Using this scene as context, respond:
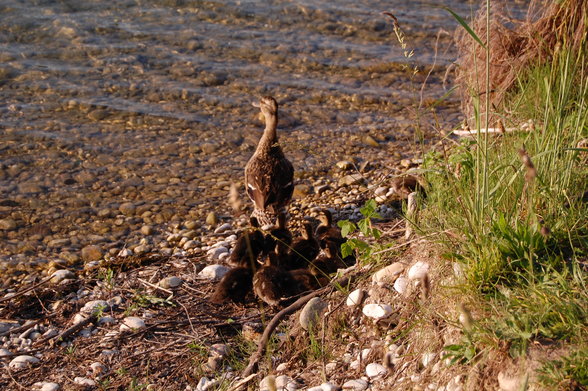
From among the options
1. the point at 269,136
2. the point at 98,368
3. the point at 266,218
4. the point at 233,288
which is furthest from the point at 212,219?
the point at 98,368

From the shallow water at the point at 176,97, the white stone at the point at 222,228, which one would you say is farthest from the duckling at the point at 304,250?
the shallow water at the point at 176,97

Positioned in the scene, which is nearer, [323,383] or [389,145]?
[323,383]

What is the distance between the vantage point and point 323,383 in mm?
3473

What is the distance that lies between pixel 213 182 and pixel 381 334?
12.8 feet

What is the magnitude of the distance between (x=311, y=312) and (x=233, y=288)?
0.94 meters

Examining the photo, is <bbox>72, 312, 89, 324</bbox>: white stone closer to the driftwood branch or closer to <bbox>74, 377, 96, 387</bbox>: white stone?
<bbox>74, 377, 96, 387</bbox>: white stone

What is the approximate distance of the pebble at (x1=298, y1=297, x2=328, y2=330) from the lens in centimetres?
394

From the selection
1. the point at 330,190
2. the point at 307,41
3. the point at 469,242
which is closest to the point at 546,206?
the point at 469,242

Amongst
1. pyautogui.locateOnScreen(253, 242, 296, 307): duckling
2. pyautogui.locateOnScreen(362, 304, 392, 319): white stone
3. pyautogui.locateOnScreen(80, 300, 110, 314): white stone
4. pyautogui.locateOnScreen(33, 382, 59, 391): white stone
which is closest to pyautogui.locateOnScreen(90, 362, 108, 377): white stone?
pyautogui.locateOnScreen(33, 382, 59, 391): white stone

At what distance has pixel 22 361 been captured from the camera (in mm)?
4246

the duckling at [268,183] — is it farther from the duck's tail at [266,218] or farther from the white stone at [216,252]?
the white stone at [216,252]

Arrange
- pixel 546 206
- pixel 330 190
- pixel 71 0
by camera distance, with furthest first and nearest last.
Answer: pixel 71 0 → pixel 330 190 → pixel 546 206

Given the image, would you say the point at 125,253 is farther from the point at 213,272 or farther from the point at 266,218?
the point at 266,218

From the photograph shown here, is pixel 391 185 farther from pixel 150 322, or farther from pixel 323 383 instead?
→ pixel 323 383
